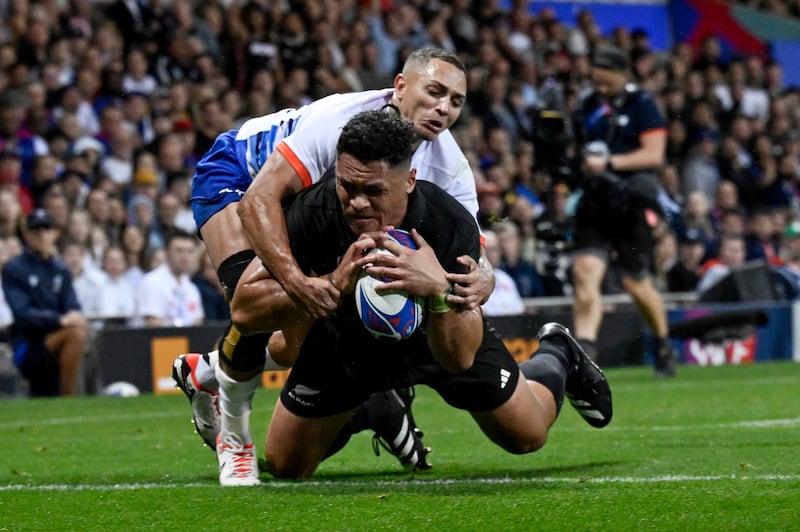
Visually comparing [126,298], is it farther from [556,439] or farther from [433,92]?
[433,92]

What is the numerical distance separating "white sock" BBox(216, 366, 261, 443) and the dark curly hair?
119cm

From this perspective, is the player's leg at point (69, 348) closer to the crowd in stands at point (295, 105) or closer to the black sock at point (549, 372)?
the crowd in stands at point (295, 105)

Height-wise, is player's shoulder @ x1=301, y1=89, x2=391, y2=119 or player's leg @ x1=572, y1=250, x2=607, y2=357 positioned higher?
player's shoulder @ x1=301, y1=89, x2=391, y2=119

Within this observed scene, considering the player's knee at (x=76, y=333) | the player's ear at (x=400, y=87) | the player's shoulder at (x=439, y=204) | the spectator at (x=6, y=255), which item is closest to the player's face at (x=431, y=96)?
the player's ear at (x=400, y=87)

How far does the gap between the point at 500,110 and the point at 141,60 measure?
4.66 meters

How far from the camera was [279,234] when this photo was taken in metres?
5.12

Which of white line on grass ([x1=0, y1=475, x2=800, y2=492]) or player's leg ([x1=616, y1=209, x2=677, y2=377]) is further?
player's leg ([x1=616, y1=209, x2=677, y2=377])

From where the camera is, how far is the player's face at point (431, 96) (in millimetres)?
5879

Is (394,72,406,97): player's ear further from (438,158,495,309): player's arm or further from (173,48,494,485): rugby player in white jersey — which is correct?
(438,158,495,309): player's arm

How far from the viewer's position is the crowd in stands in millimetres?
12945

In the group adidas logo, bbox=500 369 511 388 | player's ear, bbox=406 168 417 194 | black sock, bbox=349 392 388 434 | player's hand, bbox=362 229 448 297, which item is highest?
player's ear, bbox=406 168 417 194

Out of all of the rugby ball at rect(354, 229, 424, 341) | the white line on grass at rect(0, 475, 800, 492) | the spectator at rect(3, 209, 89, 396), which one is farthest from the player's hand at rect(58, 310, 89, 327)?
the rugby ball at rect(354, 229, 424, 341)

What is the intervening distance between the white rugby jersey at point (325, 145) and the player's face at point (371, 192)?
506mm

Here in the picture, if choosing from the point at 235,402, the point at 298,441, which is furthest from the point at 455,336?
the point at 235,402
